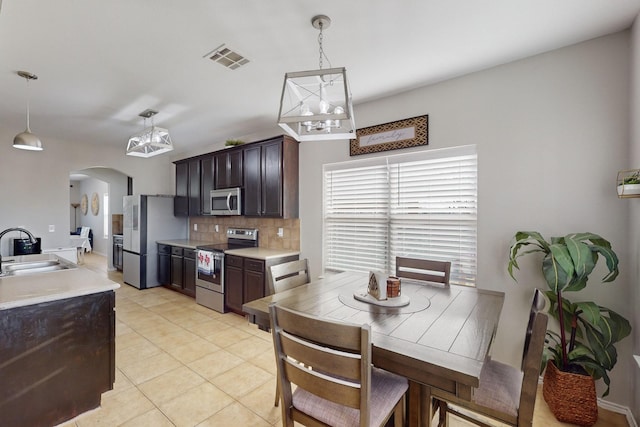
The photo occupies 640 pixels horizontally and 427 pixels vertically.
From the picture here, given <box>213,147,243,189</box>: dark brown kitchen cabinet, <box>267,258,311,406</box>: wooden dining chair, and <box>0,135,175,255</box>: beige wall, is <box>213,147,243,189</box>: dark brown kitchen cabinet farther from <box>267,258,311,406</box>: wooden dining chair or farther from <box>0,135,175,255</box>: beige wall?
<box>267,258,311,406</box>: wooden dining chair

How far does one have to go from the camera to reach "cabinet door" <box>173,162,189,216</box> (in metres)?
5.36

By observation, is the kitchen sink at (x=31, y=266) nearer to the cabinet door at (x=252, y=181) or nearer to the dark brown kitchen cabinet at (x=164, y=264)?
the cabinet door at (x=252, y=181)

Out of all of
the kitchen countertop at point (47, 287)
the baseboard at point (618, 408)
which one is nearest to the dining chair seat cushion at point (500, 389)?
the baseboard at point (618, 408)

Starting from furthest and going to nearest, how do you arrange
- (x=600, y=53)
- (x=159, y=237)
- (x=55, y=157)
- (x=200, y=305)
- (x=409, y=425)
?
(x=159, y=237) < (x=55, y=157) < (x=200, y=305) < (x=600, y=53) < (x=409, y=425)

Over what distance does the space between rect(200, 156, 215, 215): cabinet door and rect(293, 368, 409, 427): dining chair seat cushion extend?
404cm

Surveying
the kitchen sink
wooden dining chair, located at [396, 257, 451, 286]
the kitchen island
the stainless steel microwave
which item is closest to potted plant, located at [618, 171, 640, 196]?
wooden dining chair, located at [396, 257, 451, 286]

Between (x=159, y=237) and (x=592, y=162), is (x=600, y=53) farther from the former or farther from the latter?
(x=159, y=237)

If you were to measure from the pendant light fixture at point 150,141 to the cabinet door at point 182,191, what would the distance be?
60.2 inches

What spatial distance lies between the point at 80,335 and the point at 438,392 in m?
2.29

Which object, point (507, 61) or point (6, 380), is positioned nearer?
point (6, 380)

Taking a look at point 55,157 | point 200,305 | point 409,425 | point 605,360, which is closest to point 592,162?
point 605,360

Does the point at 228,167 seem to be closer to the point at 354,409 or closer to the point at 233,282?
the point at 233,282

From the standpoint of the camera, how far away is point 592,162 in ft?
6.93

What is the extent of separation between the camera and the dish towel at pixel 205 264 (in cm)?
415
